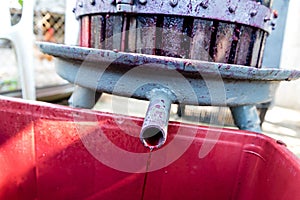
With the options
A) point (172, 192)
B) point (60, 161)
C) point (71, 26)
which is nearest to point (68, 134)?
point (60, 161)

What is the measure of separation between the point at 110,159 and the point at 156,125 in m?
0.34

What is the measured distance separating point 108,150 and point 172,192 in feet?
0.78

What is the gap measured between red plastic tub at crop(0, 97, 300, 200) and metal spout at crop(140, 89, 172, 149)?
0.14 m

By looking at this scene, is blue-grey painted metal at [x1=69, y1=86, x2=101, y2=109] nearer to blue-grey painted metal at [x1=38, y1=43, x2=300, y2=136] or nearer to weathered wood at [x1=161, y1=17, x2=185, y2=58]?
blue-grey painted metal at [x1=38, y1=43, x2=300, y2=136]

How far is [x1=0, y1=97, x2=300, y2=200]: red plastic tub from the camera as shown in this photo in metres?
0.70

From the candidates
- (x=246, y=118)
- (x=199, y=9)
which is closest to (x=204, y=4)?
(x=199, y=9)

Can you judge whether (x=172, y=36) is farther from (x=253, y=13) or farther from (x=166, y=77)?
(x=253, y=13)

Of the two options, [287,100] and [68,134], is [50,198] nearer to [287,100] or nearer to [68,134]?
[68,134]

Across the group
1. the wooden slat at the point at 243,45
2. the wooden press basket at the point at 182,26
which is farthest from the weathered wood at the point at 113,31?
the wooden slat at the point at 243,45

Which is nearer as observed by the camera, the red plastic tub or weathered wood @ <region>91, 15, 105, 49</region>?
the red plastic tub

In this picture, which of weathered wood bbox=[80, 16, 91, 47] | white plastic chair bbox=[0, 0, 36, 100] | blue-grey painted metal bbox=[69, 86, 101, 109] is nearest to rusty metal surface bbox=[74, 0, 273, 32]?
weathered wood bbox=[80, 16, 91, 47]

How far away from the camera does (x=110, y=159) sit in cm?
77

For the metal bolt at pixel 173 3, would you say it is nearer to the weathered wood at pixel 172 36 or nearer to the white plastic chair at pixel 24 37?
the weathered wood at pixel 172 36

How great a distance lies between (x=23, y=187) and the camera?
30.9 inches
